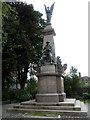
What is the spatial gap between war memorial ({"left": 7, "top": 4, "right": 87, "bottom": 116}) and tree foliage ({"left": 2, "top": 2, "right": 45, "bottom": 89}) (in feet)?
23.8

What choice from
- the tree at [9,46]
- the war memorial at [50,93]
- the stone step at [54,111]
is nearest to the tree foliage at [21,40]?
the tree at [9,46]

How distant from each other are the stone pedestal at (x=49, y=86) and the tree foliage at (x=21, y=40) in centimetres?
823

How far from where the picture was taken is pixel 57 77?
1088cm

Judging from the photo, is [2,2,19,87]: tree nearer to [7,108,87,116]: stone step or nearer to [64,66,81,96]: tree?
[7,108,87,116]: stone step

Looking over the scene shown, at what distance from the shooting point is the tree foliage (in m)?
19.9

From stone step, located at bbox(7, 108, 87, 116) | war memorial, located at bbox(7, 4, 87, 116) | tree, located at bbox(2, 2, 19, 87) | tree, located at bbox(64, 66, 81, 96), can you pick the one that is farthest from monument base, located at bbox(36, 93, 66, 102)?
tree, located at bbox(64, 66, 81, 96)

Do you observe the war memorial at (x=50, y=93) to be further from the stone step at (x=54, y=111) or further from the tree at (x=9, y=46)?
the tree at (x=9, y=46)

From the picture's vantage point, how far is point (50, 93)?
33.6ft

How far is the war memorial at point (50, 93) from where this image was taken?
27.7 ft

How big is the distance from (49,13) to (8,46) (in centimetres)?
859

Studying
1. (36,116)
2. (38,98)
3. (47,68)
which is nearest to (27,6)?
(47,68)

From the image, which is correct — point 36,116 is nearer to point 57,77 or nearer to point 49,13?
point 57,77

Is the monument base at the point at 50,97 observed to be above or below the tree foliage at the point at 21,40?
below

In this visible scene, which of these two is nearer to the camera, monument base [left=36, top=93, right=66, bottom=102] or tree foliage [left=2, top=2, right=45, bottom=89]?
monument base [left=36, top=93, right=66, bottom=102]
